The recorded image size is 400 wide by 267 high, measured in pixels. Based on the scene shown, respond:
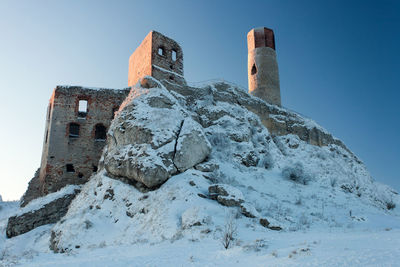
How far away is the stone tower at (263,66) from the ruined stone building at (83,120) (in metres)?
8.88

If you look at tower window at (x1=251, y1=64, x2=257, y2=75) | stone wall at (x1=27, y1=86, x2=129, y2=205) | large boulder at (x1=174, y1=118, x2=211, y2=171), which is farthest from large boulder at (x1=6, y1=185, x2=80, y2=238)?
tower window at (x1=251, y1=64, x2=257, y2=75)

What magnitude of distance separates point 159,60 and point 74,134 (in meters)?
6.60

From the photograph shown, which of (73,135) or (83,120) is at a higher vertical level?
(83,120)

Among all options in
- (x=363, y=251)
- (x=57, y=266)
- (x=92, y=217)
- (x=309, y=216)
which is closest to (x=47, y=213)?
(x=92, y=217)

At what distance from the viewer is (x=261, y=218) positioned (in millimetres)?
9719

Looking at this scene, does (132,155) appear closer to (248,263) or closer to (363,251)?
(248,263)

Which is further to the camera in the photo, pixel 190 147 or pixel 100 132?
pixel 100 132

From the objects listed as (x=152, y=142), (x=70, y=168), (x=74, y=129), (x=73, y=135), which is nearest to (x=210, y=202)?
(x=152, y=142)

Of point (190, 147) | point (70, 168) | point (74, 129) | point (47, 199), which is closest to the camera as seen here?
point (190, 147)

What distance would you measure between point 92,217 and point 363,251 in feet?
28.8

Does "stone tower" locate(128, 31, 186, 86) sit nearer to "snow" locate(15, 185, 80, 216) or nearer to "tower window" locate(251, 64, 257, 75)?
"snow" locate(15, 185, 80, 216)

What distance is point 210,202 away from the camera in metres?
10.6

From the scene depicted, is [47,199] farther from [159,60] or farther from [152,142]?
[159,60]

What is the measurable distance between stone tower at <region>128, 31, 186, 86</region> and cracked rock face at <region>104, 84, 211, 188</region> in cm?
414
